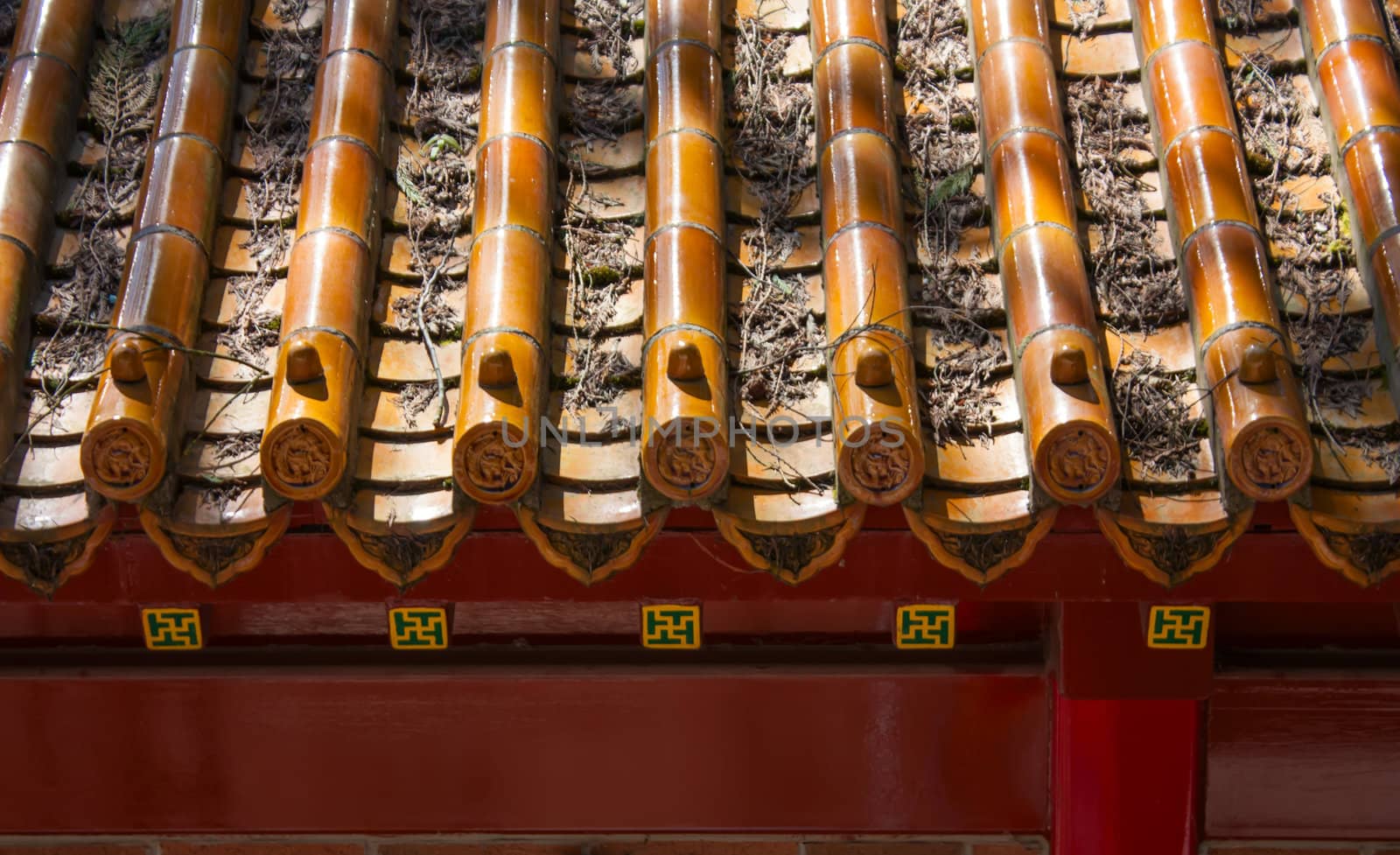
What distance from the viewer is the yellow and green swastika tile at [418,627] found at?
16.4ft

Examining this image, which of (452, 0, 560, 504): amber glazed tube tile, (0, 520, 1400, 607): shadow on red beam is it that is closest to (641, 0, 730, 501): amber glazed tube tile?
(452, 0, 560, 504): amber glazed tube tile

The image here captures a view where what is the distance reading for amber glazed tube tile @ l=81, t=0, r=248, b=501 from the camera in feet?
13.4

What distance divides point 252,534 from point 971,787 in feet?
8.76

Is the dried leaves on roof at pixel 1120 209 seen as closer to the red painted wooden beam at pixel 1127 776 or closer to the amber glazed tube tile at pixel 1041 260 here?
the amber glazed tube tile at pixel 1041 260

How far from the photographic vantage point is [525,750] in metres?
5.44

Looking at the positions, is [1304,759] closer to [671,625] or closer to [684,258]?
[671,625]

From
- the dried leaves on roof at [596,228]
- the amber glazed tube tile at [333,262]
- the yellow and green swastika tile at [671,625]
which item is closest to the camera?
the amber glazed tube tile at [333,262]

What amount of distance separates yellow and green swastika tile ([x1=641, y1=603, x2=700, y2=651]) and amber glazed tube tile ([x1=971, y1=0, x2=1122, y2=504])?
1309mm

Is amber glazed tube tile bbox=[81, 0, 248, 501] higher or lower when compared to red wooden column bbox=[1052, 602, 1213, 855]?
higher

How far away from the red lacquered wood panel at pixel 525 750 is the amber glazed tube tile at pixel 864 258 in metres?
1.48

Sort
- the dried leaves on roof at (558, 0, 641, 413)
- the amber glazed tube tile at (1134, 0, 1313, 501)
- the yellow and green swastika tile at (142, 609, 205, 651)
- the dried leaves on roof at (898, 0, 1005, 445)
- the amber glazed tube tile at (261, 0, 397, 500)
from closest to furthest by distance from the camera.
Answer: the amber glazed tube tile at (1134, 0, 1313, 501)
the amber glazed tube tile at (261, 0, 397, 500)
the dried leaves on roof at (898, 0, 1005, 445)
the dried leaves on roof at (558, 0, 641, 413)
the yellow and green swastika tile at (142, 609, 205, 651)

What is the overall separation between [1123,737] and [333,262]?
3.02 m

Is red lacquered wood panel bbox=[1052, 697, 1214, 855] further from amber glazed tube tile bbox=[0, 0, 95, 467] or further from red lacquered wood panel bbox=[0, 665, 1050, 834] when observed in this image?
amber glazed tube tile bbox=[0, 0, 95, 467]

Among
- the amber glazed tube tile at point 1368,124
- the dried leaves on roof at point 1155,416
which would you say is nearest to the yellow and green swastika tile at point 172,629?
the dried leaves on roof at point 1155,416
